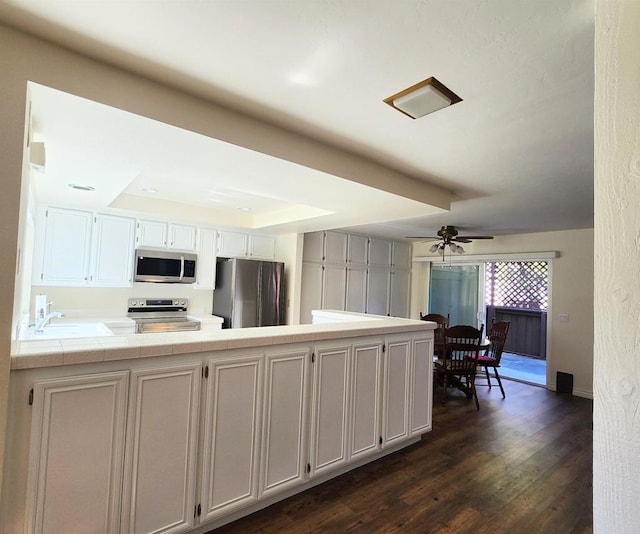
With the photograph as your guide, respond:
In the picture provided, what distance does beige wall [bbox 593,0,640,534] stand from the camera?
562mm

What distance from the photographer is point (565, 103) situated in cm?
169

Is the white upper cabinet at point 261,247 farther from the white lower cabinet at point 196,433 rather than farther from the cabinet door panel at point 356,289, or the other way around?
the white lower cabinet at point 196,433

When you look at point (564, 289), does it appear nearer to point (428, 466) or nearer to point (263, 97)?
point (428, 466)

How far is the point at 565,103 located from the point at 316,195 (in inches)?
68.8

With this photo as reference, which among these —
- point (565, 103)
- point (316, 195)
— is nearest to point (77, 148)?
point (316, 195)

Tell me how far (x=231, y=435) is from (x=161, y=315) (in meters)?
3.08

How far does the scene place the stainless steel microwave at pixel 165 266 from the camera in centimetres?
412

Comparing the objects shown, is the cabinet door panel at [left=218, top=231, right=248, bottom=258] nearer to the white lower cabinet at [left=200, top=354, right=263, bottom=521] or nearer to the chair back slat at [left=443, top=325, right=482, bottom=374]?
the chair back slat at [left=443, top=325, right=482, bottom=374]

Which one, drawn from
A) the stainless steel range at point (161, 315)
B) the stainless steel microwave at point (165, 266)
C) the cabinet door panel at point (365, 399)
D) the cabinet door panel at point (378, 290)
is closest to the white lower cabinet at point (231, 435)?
the cabinet door panel at point (365, 399)

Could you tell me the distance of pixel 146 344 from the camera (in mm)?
1612

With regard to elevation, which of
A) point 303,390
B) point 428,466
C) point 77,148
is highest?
point 77,148

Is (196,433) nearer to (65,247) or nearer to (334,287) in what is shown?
(65,247)

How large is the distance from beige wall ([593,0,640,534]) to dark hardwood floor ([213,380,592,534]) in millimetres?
1742

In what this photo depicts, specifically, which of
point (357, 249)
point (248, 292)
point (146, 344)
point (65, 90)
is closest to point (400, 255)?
point (357, 249)
